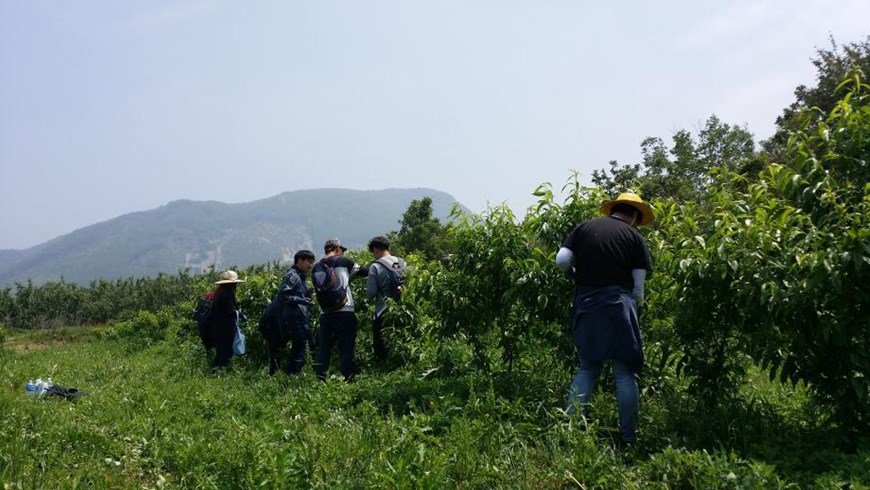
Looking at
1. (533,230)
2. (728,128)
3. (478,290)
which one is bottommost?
(478,290)

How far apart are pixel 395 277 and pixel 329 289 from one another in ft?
2.96

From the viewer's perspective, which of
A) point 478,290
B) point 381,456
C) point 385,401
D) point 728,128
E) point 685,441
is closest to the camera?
point 381,456

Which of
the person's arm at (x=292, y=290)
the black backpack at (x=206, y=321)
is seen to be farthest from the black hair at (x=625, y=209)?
the black backpack at (x=206, y=321)

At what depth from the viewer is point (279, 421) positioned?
472 centimetres

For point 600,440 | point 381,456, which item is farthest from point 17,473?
point 600,440

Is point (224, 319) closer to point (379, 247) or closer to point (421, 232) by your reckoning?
point (379, 247)

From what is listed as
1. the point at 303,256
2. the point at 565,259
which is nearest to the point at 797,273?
the point at 565,259

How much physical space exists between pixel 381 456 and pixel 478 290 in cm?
254

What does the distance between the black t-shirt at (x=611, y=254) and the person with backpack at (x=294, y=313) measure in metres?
4.33

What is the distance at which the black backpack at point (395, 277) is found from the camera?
750 centimetres

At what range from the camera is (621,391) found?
4039 mm

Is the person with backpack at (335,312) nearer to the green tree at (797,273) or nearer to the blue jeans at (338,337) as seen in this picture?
the blue jeans at (338,337)

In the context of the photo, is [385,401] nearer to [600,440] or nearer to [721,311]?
[600,440]

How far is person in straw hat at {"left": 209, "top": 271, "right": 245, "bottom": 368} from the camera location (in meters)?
8.95
